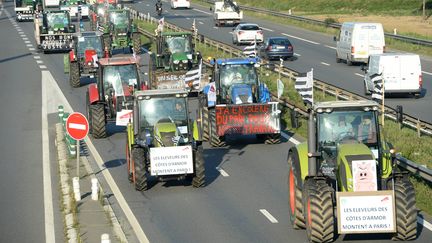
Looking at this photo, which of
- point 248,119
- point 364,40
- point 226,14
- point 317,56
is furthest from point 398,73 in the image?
point 226,14

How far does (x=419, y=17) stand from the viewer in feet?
303

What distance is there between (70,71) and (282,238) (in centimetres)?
3011

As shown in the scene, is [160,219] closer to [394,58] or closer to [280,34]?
[394,58]

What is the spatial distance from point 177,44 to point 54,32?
887 inches

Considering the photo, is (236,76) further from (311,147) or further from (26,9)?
(26,9)

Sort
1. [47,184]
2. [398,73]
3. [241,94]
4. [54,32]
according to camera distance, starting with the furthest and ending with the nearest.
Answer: [54,32] → [398,73] → [241,94] → [47,184]

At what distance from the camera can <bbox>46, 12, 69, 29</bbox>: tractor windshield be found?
6531cm

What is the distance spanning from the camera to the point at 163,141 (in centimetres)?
Result: 2444

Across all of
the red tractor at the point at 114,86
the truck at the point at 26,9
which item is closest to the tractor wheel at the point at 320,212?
the red tractor at the point at 114,86

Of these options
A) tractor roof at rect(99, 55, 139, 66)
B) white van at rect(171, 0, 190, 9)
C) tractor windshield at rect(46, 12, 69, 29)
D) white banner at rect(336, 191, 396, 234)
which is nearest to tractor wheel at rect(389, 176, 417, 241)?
white banner at rect(336, 191, 396, 234)

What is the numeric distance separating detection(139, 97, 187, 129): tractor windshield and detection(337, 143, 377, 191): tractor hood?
24.1ft

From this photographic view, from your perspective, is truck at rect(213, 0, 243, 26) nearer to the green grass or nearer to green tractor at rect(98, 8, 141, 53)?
green tractor at rect(98, 8, 141, 53)

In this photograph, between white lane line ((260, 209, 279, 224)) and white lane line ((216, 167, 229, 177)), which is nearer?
white lane line ((260, 209, 279, 224))

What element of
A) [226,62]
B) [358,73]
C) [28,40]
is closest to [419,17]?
[28,40]
